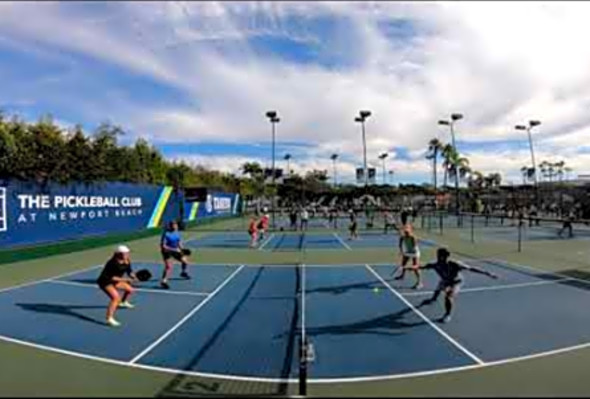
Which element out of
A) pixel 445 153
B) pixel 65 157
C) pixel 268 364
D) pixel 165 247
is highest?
pixel 445 153

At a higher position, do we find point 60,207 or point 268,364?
point 60,207

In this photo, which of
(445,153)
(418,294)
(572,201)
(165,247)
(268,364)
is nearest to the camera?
(268,364)

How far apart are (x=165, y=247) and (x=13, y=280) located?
4234 millimetres

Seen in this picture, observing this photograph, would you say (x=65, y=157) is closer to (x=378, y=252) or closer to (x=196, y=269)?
(x=196, y=269)

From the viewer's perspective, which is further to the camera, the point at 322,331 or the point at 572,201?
the point at 572,201

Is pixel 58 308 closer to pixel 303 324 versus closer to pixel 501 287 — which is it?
pixel 303 324

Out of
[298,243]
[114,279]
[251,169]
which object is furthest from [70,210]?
[251,169]

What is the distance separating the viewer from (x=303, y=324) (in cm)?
1024

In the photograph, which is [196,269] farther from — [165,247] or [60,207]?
[60,207]

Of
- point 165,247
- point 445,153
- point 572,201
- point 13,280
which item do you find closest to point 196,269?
point 165,247

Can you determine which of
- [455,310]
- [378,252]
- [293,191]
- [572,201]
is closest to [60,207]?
[378,252]

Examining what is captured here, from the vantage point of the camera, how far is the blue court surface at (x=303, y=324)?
9.18 meters

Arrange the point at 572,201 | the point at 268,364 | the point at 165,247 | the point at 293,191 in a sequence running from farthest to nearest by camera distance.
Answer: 1. the point at 293,191
2. the point at 572,201
3. the point at 165,247
4. the point at 268,364

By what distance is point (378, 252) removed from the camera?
25.8 m
